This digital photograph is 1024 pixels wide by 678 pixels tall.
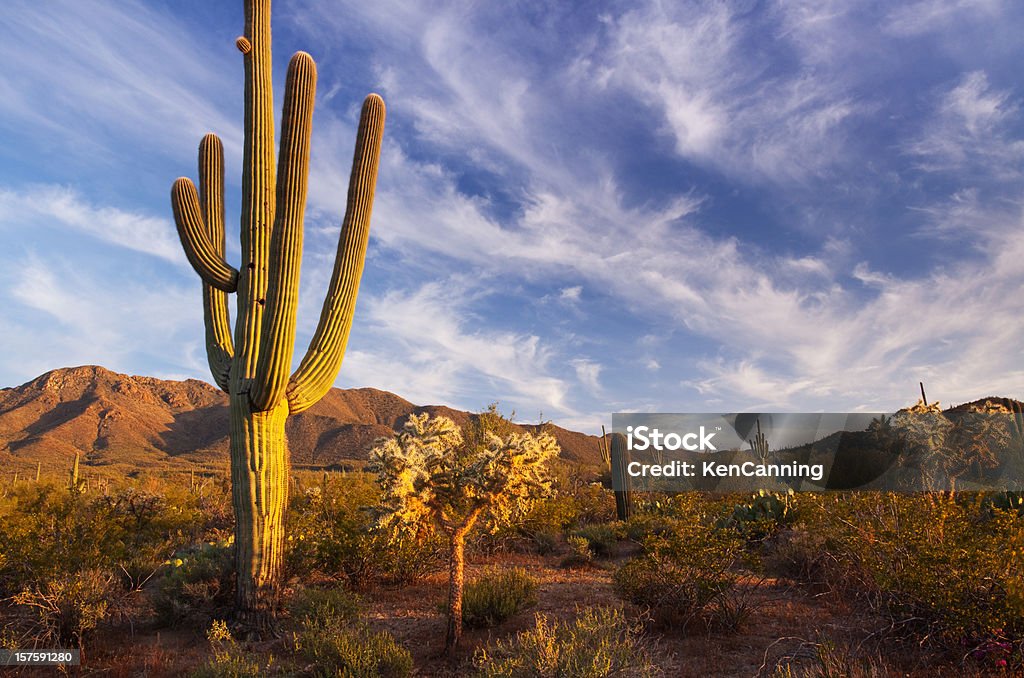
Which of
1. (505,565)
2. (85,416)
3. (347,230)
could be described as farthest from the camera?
(85,416)

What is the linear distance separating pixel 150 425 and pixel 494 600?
70.7m

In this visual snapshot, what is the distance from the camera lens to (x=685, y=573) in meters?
7.79

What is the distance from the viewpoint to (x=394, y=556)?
1076 cm

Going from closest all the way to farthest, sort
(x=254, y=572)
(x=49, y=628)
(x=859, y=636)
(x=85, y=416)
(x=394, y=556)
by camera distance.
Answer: (x=859, y=636) < (x=49, y=628) < (x=254, y=572) < (x=394, y=556) < (x=85, y=416)

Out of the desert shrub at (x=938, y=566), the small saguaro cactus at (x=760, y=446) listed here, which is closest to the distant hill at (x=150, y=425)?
the small saguaro cactus at (x=760, y=446)

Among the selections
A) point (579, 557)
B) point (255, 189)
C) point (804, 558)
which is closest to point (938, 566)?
point (804, 558)

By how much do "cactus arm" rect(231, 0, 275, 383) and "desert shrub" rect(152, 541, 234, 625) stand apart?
2956mm

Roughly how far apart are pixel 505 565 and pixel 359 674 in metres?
6.20

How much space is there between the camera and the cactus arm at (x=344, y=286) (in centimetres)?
961

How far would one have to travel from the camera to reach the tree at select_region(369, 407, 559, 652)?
6934mm

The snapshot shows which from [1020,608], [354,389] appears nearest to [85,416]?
[354,389]

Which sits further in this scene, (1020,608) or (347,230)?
(347,230)

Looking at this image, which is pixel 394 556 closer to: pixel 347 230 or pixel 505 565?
pixel 505 565

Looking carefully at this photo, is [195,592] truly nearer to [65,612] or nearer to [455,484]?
[65,612]
